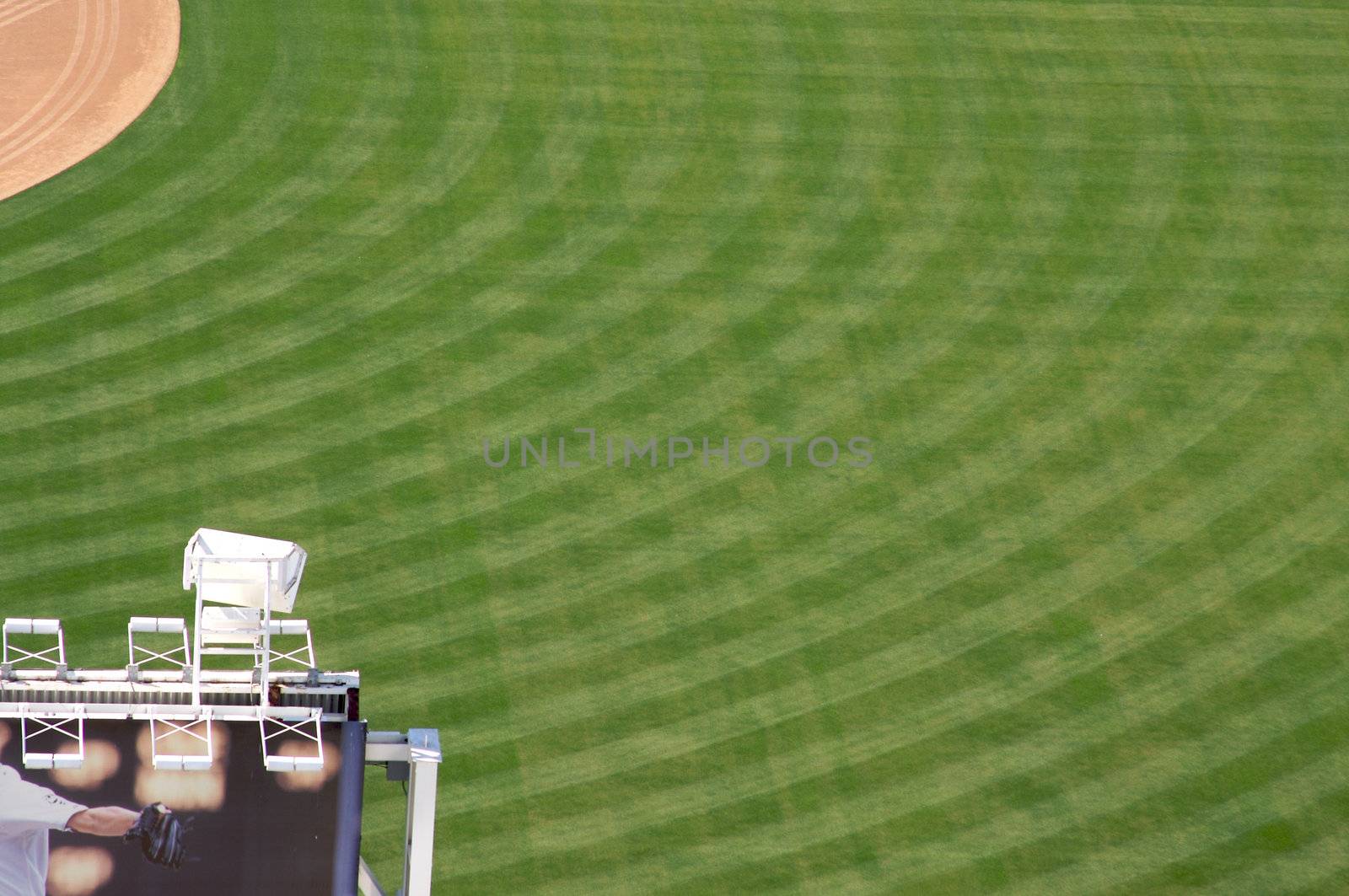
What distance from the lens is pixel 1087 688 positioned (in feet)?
84.3

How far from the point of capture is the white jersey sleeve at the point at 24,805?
16.3 meters

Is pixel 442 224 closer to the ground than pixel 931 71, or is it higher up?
closer to the ground

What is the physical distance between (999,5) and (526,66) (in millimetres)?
10947

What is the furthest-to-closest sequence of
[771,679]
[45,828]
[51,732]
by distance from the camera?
[771,679] < [45,828] < [51,732]

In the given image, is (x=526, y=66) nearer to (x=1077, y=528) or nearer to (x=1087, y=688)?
(x=1077, y=528)

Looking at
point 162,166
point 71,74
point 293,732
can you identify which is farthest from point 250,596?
point 71,74

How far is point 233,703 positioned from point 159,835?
1399 mm

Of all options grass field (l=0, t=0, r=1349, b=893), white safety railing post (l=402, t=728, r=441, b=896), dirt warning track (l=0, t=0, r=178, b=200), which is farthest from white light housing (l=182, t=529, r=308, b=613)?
dirt warning track (l=0, t=0, r=178, b=200)

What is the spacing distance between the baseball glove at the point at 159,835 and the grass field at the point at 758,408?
613cm

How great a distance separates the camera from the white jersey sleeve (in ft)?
53.5

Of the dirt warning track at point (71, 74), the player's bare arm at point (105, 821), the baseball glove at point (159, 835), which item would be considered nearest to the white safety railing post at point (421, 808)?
the baseball glove at point (159, 835)

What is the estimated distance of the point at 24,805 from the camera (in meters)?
16.4

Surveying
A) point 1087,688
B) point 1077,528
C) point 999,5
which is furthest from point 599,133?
point 1087,688

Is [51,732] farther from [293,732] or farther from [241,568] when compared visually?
[241,568]
